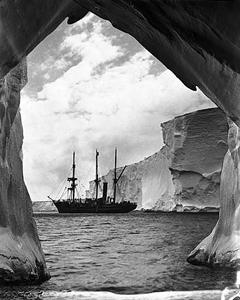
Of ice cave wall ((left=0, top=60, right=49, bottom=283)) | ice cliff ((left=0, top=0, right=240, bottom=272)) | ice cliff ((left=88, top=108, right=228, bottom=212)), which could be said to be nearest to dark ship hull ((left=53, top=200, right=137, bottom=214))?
ice cliff ((left=88, top=108, right=228, bottom=212))

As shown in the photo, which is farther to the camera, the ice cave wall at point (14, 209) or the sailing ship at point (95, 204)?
the sailing ship at point (95, 204)

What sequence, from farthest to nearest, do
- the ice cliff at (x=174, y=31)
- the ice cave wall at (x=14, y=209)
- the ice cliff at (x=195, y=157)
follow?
the ice cliff at (x=195, y=157)
the ice cave wall at (x=14, y=209)
the ice cliff at (x=174, y=31)

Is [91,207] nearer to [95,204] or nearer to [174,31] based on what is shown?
[95,204]

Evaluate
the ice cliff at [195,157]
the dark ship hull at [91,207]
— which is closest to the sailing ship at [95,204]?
the dark ship hull at [91,207]

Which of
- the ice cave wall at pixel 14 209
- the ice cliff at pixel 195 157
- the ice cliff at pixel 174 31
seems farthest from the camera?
the ice cliff at pixel 195 157

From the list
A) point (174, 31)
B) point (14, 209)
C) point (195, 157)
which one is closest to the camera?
point (174, 31)

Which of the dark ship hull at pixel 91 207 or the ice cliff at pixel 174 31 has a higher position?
the ice cliff at pixel 174 31

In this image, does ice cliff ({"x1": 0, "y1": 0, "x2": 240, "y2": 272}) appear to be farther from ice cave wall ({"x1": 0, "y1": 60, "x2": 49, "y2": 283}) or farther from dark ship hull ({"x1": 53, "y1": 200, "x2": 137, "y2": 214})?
dark ship hull ({"x1": 53, "y1": 200, "x2": 137, "y2": 214})

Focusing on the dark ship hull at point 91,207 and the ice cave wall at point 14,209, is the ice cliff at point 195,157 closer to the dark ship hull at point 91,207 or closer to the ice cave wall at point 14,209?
the dark ship hull at point 91,207

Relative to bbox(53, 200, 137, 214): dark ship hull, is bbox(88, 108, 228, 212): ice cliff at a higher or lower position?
higher

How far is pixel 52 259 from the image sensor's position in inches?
843

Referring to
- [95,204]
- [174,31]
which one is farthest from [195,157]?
[174,31]

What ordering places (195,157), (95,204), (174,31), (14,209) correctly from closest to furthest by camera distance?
(174,31) → (14,209) → (195,157) → (95,204)

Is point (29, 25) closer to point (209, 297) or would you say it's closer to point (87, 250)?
point (209, 297)
